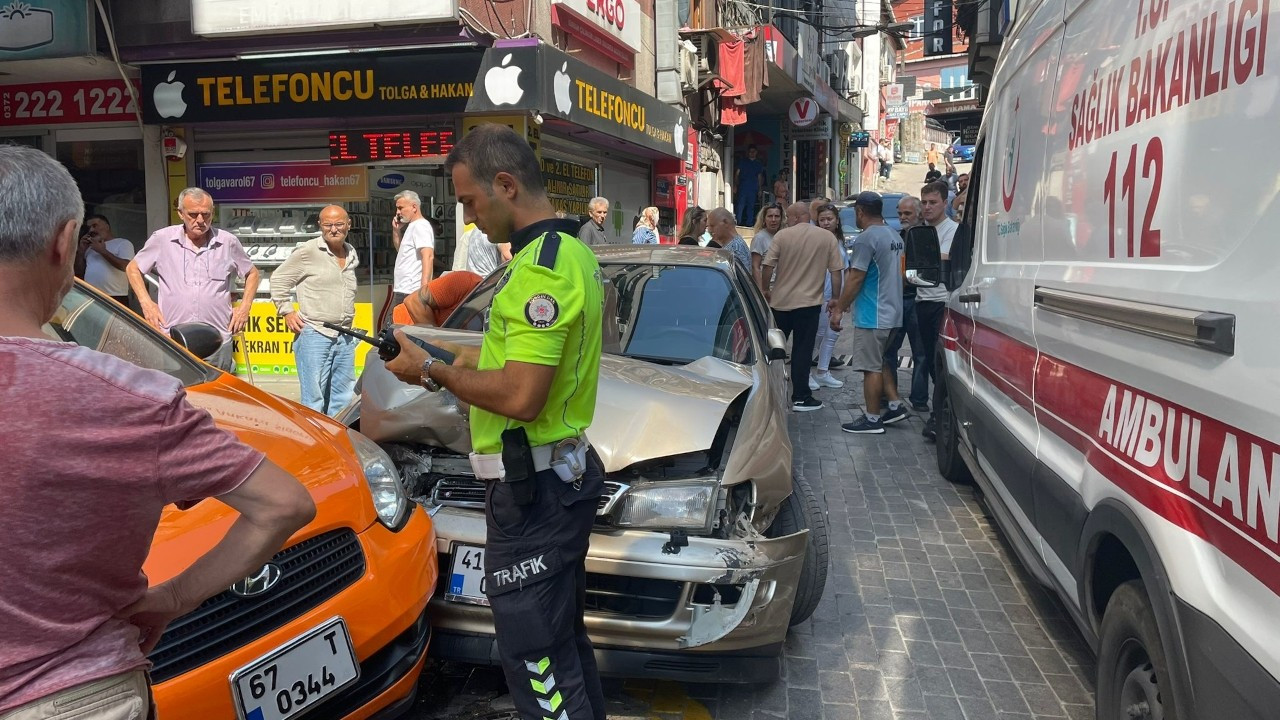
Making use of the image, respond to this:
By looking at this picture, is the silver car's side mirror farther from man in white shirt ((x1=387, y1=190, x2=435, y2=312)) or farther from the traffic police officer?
man in white shirt ((x1=387, y1=190, x2=435, y2=312))

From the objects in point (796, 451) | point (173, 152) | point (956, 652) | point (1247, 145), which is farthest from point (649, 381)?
point (173, 152)

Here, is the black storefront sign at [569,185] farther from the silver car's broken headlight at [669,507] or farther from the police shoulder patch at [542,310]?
the police shoulder patch at [542,310]

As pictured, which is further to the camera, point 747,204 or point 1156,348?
point 747,204

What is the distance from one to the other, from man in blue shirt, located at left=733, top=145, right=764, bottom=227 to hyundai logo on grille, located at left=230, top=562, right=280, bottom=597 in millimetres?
23216

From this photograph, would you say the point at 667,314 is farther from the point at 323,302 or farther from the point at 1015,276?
the point at 323,302

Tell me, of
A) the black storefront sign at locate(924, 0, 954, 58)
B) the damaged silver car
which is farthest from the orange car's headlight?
the black storefront sign at locate(924, 0, 954, 58)

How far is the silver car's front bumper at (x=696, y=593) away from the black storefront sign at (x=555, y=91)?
22.3ft

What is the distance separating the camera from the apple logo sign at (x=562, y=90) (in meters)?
9.62

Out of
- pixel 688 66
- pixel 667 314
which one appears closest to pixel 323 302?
pixel 667 314

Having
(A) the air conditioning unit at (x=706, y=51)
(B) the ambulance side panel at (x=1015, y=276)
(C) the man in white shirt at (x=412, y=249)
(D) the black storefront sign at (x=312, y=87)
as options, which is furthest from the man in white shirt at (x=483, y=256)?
(A) the air conditioning unit at (x=706, y=51)

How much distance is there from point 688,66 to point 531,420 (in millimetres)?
15579

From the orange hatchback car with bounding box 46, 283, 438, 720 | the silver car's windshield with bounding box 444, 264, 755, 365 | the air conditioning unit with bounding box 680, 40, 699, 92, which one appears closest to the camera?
the orange hatchback car with bounding box 46, 283, 438, 720

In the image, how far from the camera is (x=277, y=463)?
8.75ft

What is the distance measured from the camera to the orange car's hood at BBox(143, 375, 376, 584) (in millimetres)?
2318
